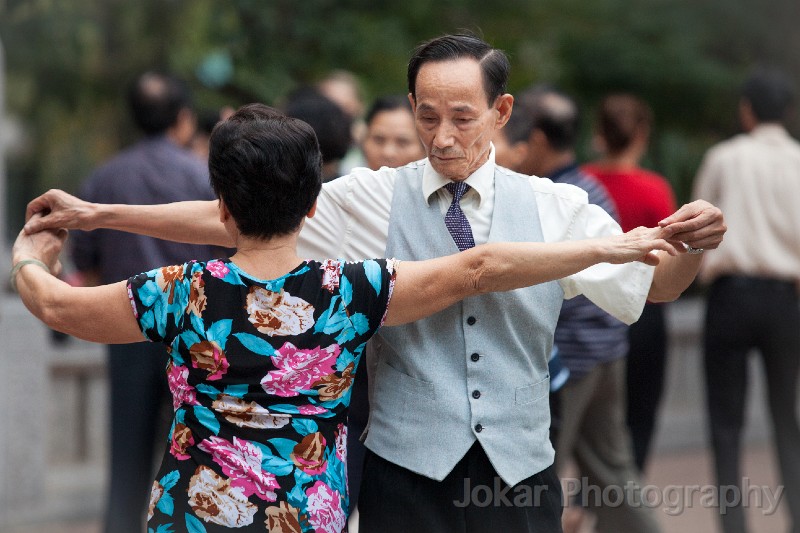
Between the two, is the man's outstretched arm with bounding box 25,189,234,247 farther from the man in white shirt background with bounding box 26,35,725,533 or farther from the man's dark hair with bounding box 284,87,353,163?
the man's dark hair with bounding box 284,87,353,163

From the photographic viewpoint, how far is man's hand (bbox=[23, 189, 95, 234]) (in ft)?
9.16

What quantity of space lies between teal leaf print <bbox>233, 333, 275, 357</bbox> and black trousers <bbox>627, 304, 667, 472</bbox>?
3.34 meters

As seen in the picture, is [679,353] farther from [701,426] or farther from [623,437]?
[623,437]

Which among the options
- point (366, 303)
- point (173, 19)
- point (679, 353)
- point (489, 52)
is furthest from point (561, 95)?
point (173, 19)

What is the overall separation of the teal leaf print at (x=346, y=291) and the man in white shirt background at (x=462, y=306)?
0.24 metres

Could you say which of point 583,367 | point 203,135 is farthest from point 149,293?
point 203,135

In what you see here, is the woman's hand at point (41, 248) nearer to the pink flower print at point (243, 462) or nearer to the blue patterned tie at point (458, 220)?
the pink flower print at point (243, 462)

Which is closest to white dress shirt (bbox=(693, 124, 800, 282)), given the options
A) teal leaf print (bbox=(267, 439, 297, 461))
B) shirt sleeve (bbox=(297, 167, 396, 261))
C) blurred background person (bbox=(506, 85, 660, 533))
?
blurred background person (bbox=(506, 85, 660, 533))

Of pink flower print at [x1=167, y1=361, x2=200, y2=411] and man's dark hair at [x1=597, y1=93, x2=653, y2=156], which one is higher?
man's dark hair at [x1=597, y1=93, x2=653, y2=156]

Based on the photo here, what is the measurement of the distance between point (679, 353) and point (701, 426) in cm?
53

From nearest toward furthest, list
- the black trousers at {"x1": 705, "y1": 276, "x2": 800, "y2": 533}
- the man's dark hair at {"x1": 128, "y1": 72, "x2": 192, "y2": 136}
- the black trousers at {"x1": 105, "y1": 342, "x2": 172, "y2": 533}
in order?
the black trousers at {"x1": 105, "y1": 342, "x2": 172, "y2": 533}
the man's dark hair at {"x1": 128, "y1": 72, "x2": 192, "y2": 136}
the black trousers at {"x1": 705, "y1": 276, "x2": 800, "y2": 533}

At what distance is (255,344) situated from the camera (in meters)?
2.47

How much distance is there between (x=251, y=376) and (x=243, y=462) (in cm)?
18

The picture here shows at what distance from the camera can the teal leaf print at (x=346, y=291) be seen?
2.51 metres
